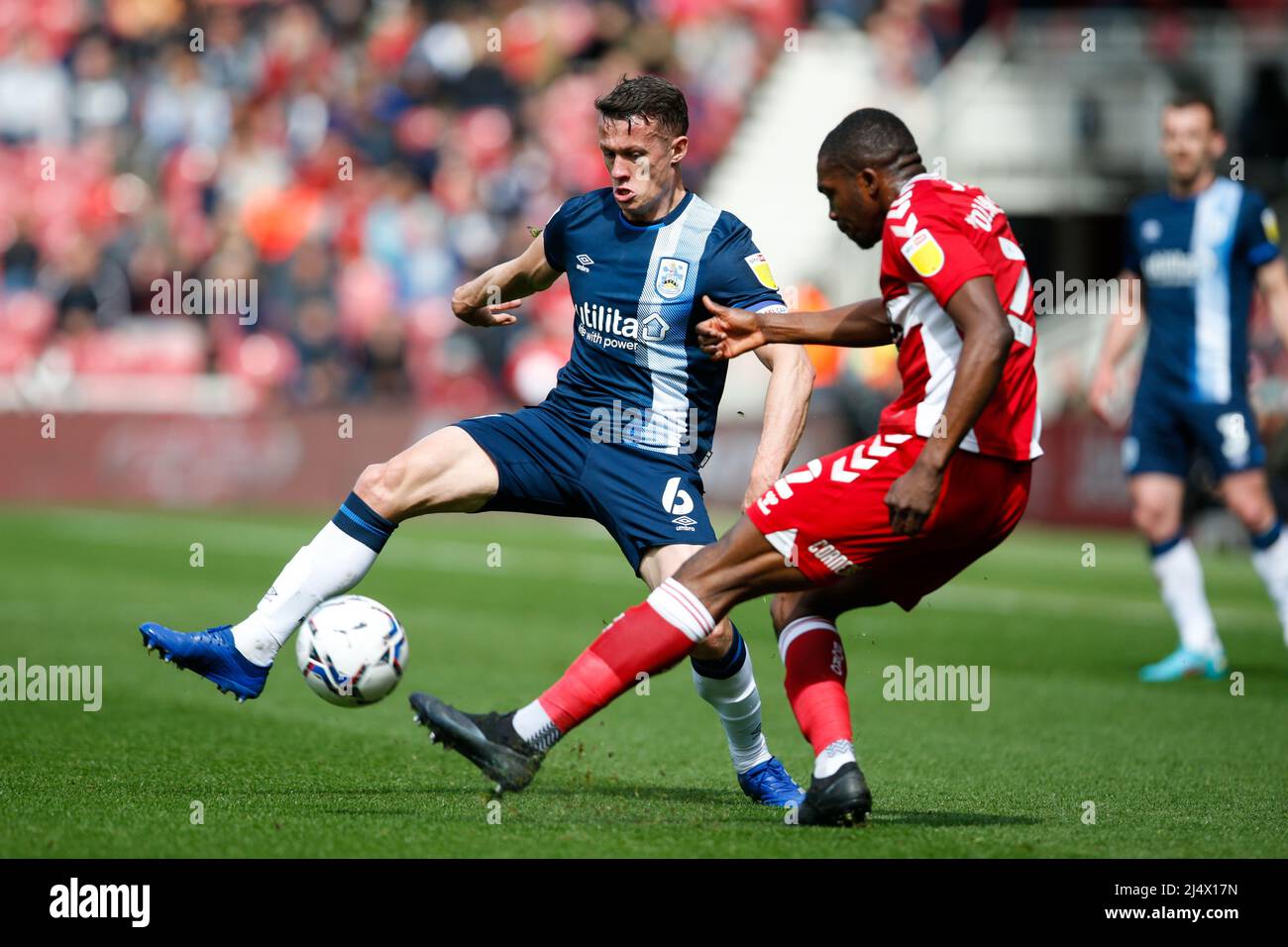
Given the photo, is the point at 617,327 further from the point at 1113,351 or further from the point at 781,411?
the point at 1113,351

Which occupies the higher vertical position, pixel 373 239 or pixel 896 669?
pixel 373 239

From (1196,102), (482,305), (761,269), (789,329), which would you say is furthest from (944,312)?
(1196,102)

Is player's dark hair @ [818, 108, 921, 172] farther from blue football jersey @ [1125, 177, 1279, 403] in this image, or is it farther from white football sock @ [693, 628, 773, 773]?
blue football jersey @ [1125, 177, 1279, 403]

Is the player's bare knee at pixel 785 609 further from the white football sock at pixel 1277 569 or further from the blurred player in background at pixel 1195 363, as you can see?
the white football sock at pixel 1277 569

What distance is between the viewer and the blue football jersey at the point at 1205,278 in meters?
9.60

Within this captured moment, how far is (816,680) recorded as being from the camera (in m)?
5.67

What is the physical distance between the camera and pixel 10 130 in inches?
917

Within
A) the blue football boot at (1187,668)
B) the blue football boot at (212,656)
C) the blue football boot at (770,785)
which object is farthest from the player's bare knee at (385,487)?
the blue football boot at (1187,668)

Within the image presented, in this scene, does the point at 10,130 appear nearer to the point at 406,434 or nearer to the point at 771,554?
the point at 406,434

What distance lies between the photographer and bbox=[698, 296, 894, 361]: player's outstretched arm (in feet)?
17.9

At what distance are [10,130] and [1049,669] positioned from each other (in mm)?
17714

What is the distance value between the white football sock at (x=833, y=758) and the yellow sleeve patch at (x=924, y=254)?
1439 millimetres
